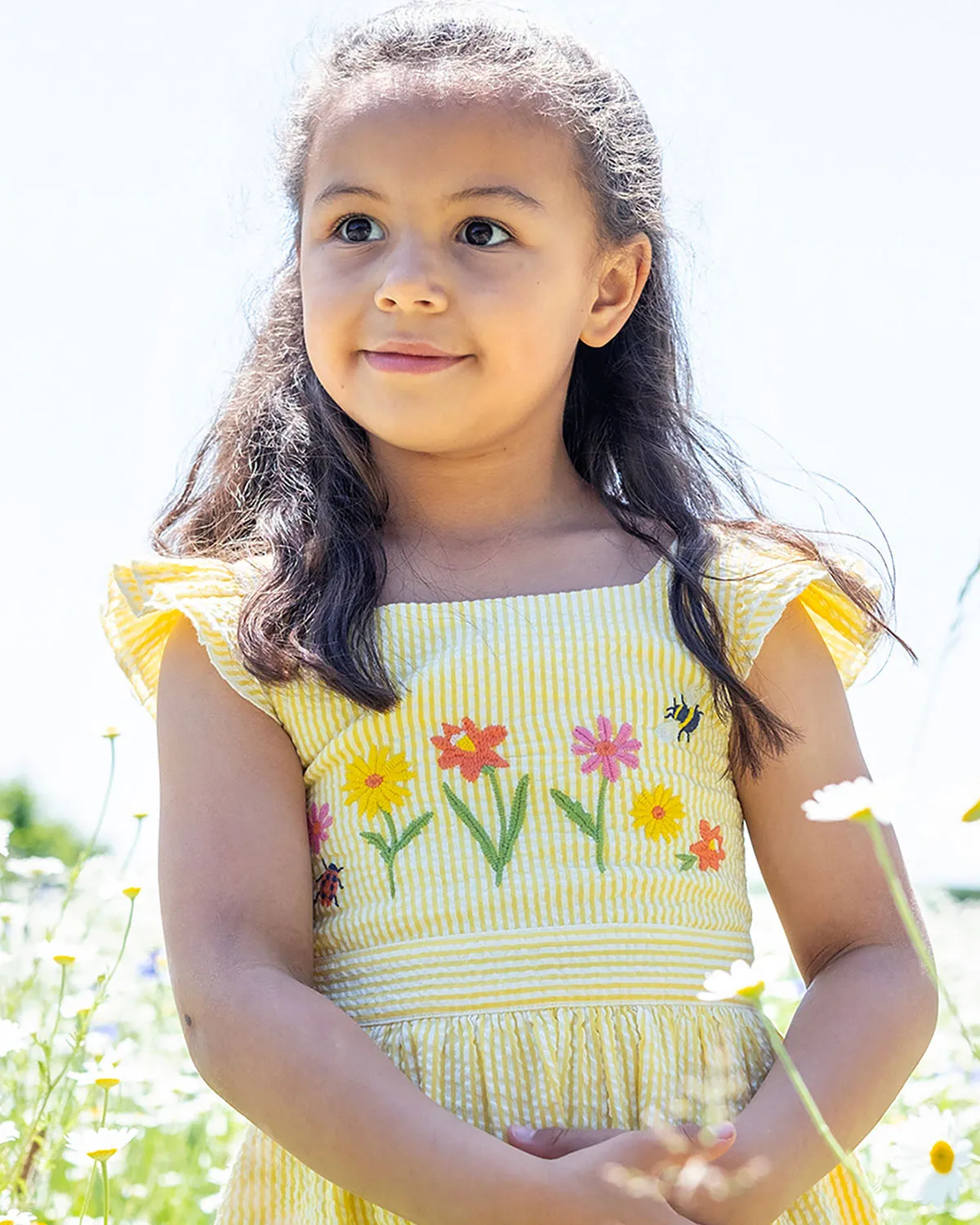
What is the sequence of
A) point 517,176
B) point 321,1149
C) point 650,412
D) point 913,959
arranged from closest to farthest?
point 321,1149, point 913,959, point 517,176, point 650,412

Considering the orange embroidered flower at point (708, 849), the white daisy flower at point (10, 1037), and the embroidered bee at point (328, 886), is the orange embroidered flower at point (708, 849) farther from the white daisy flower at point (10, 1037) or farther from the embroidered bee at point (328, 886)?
the white daisy flower at point (10, 1037)

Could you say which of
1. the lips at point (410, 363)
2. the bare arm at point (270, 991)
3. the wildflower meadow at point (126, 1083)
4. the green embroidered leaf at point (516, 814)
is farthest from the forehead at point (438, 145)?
the wildflower meadow at point (126, 1083)

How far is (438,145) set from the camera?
73.7 inches

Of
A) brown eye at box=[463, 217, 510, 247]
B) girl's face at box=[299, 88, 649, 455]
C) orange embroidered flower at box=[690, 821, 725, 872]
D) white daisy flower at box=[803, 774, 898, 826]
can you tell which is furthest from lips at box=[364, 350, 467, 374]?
white daisy flower at box=[803, 774, 898, 826]

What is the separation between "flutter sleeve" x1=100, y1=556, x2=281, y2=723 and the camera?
1818mm

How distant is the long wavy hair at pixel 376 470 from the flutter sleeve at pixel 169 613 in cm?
3

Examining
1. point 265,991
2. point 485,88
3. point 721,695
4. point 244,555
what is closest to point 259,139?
point 485,88

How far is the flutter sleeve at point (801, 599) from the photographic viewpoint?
1.88m

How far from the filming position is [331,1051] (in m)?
1.57

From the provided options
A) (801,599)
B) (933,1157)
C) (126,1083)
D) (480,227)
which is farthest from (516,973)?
(126,1083)

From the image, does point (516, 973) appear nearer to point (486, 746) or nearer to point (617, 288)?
point (486, 746)

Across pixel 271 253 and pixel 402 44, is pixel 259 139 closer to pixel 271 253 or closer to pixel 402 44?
pixel 271 253

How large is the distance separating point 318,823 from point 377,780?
85 mm

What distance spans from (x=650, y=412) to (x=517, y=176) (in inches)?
18.5
